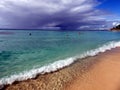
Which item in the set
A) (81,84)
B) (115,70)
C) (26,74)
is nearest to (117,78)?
(115,70)

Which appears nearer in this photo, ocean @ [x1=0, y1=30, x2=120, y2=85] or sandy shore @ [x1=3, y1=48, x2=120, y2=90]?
sandy shore @ [x1=3, y1=48, x2=120, y2=90]

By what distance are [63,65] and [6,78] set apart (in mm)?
4323

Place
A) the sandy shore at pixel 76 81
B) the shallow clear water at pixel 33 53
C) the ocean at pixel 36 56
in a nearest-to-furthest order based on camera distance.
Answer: the sandy shore at pixel 76 81
the ocean at pixel 36 56
the shallow clear water at pixel 33 53

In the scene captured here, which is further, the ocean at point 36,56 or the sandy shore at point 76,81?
the ocean at point 36,56

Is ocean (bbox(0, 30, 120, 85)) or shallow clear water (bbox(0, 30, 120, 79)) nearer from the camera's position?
ocean (bbox(0, 30, 120, 85))

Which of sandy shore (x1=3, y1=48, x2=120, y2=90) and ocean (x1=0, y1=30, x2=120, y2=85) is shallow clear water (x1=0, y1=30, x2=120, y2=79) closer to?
ocean (x1=0, y1=30, x2=120, y2=85)

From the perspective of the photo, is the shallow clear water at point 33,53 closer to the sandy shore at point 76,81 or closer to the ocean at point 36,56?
the ocean at point 36,56

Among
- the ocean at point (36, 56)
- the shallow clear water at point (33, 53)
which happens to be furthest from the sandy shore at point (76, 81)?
the shallow clear water at point (33, 53)

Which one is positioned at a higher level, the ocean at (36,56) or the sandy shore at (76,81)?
the ocean at (36,56)

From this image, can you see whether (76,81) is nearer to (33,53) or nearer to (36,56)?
(36,56)

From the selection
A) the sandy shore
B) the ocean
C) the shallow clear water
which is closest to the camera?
the sandy shore

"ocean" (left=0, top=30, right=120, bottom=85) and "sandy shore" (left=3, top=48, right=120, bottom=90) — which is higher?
"ocean" (left=0, top=30, right=120, bottom=85)

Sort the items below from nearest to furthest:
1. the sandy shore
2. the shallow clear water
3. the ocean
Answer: the sandy shore
the ocean
the shallow clear water

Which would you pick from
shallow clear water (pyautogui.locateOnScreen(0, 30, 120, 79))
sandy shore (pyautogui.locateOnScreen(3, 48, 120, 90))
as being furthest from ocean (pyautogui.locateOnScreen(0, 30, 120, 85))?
sandy shore (pyautogui.locateOnScreen(3, 48, 120, 90))
